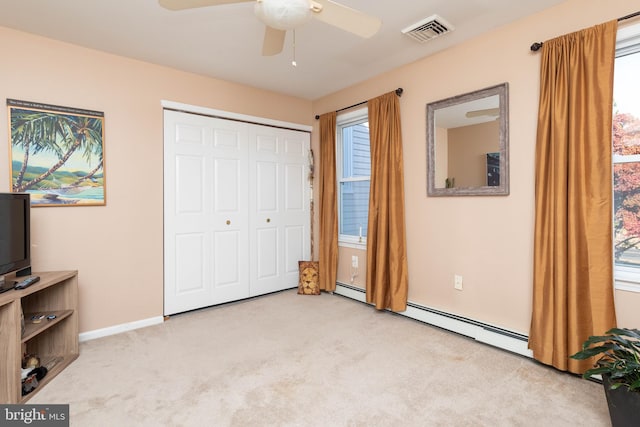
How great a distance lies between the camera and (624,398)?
1.48m

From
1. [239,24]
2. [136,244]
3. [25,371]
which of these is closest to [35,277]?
[25,371]

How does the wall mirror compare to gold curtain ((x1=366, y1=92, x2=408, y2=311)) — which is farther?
gold curtain ((x1=366, y1=92, x2=408, y2=311))

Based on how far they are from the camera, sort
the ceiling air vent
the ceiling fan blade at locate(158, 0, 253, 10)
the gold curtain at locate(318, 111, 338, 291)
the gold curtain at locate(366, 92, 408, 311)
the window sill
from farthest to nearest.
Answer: the gold curtain at locate(318, 111, 338, 291)
the gold curtain at locate(366, 92, 408, 311)
the ceiling air vent
the window sill
the ceiling fan blade at locate(158, 0, 253, 10)

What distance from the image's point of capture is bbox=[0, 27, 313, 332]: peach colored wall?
2562 millimetres

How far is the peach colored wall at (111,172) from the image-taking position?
2.56 meters

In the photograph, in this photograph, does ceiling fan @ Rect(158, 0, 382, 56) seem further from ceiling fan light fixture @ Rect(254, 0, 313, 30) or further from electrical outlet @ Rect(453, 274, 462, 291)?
electrical outlet @ Rect(453, 274, 462, 291)

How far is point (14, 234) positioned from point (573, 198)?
362 centimetres

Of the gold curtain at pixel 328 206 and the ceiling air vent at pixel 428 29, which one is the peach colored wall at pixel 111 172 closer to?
the gold curtain at pixel 328 206

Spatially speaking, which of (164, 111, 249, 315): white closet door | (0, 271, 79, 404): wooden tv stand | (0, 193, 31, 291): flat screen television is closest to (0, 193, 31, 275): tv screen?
(0, 193, 31, 291): flat screen television

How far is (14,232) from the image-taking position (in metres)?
2.13

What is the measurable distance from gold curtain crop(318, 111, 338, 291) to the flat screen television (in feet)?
9.07

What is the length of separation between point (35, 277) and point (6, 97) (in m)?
1.40

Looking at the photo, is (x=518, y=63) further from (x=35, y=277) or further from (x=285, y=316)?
(x=35, y=277)

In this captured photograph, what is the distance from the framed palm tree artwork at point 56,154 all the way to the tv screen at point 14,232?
39 cm
